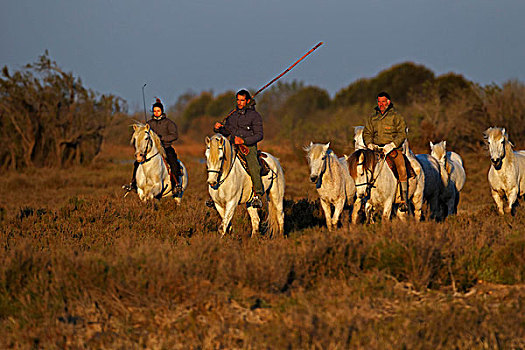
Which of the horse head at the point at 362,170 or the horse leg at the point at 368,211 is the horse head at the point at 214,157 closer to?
the horse head at the point at 362,170

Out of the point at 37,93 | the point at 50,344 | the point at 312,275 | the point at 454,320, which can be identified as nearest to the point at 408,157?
the point at 312,275

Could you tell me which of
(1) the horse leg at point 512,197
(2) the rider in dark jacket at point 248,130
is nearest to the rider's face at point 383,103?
(2) the rider in dark jacket at point 248,130

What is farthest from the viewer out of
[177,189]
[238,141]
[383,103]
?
[177,189]

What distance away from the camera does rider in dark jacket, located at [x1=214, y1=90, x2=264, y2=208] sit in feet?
29.4

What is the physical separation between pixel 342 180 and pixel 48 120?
21416mm

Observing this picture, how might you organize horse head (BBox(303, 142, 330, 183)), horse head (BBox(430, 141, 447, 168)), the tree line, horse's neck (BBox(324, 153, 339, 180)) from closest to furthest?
horse head (BBox(303, 142, 330, 183)) → horse's neck (BBox(324, 153, 339, 180)) → horse head (BBox(430, 141, 447, 168)) → the tree line

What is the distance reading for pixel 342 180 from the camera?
9633mm

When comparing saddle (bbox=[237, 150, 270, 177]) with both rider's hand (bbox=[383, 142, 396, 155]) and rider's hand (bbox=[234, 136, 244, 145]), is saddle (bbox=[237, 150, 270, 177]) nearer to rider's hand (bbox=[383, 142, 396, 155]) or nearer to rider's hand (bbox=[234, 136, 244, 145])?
rider's hand (bbox=[234, 136, 244, 145])

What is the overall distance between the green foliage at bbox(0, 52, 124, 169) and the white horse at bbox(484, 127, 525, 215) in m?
21.9

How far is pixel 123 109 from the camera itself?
2961 centimetres

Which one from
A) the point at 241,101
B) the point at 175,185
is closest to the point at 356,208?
the point at 241,101

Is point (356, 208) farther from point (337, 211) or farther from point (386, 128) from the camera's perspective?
point (386, 128)

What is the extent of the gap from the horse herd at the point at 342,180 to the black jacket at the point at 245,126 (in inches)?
16.9

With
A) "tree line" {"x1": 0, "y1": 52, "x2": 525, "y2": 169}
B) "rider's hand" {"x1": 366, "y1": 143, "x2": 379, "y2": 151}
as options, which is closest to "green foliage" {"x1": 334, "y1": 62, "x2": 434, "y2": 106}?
"tree line" {"x1": 0, "y1": 52, "x2": 525, "y2": 169}
